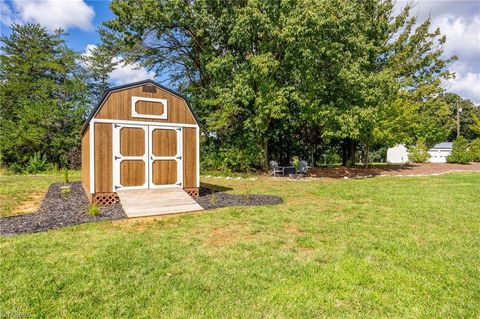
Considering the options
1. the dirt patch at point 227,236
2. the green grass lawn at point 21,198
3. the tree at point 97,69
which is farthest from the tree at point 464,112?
the green grass lawn at point 21,198

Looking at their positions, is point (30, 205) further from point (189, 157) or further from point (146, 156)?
point (189, 157)

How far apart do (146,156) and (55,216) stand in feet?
9.10

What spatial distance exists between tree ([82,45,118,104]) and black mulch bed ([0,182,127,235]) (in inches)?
779

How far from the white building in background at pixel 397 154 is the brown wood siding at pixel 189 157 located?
32.0 m

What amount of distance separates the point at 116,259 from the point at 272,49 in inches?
536

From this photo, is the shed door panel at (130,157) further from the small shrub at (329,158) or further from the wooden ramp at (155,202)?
the small shrub at (329,158)

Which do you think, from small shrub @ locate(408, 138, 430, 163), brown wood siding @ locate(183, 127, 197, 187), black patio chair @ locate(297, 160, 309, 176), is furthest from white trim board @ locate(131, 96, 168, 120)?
small shrub @ locate(408, 138, 430, 163)

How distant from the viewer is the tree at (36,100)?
58.5 ft

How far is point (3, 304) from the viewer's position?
2.92 meters

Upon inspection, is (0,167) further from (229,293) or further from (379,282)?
(379,282)

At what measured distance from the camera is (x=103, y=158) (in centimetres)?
778

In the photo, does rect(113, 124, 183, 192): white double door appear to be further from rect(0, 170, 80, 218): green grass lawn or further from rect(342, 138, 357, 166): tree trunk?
rect(342, 138, 357, 166): tree trunk

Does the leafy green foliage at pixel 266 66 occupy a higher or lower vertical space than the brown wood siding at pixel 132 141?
higher

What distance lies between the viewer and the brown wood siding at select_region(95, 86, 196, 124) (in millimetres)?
7910
